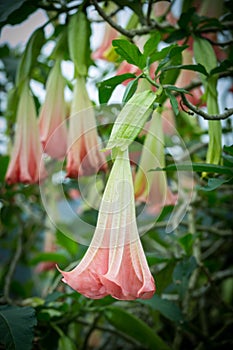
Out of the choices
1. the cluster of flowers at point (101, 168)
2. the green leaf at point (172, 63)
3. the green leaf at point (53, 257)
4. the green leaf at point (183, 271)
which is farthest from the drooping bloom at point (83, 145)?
the green leaf at point (53, 257)

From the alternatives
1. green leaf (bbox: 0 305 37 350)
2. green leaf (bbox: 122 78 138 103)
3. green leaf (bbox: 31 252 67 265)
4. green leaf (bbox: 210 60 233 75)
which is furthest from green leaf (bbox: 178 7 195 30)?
green leaf (bbox: 31 252 67 265)

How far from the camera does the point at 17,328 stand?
58 cm

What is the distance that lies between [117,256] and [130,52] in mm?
269

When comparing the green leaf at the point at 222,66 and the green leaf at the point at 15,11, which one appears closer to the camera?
the green leaf at the point at 222,66

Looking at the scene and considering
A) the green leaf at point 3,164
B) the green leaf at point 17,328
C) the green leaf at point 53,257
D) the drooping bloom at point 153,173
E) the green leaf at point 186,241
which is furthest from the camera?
the green leaf at point 53,257

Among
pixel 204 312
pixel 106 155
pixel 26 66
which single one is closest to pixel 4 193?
pixel 26 66

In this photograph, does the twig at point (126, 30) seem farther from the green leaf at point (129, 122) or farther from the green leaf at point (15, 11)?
the green leaf at point (129, 122)

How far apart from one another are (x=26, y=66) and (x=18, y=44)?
690 millimetres

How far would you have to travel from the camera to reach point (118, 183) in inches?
19.3

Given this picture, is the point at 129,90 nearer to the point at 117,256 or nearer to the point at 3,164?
the point at 117,256

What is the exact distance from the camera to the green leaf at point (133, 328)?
2.72ft

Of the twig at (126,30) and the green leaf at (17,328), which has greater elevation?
the twig at (126,30)

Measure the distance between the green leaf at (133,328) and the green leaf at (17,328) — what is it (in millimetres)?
247

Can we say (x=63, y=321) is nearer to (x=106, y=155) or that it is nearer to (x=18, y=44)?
(x=106, y=155)
